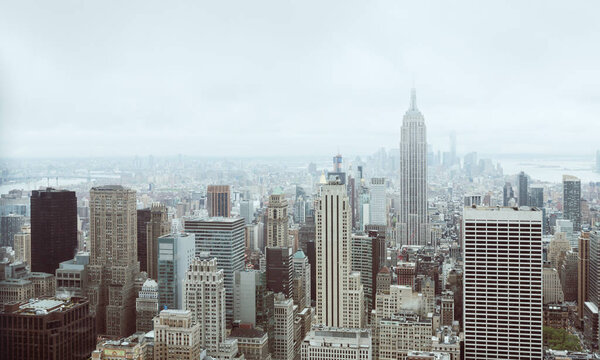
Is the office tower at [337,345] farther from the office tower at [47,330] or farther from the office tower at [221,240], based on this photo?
the office tower at [47,330]

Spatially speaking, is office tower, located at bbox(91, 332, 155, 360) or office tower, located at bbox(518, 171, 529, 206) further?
office tower, located at bbox(518, 171, 529, 206)

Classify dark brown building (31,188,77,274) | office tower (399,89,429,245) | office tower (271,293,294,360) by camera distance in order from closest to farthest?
dark brown building (31,188,77,274)
office tower (271,293,294,360)
office tower (399,89,429,245)

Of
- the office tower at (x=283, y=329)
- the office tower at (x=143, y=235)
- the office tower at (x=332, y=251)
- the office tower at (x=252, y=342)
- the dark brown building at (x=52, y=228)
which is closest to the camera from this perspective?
the dark brown building at (x=52, y=228)

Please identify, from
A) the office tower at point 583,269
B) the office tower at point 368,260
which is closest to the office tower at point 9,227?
the office tower at point 368,260

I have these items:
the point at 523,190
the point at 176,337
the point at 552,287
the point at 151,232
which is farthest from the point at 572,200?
the point at 151,232

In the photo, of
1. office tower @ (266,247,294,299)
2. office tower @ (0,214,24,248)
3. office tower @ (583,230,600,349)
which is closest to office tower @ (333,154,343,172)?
office tower @ (266,247,294,299)

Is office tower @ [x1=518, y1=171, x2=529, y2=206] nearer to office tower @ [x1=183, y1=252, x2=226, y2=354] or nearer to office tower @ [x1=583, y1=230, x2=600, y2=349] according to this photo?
office tower @ [x1=583, y1=230, x2=600, y2=349]
